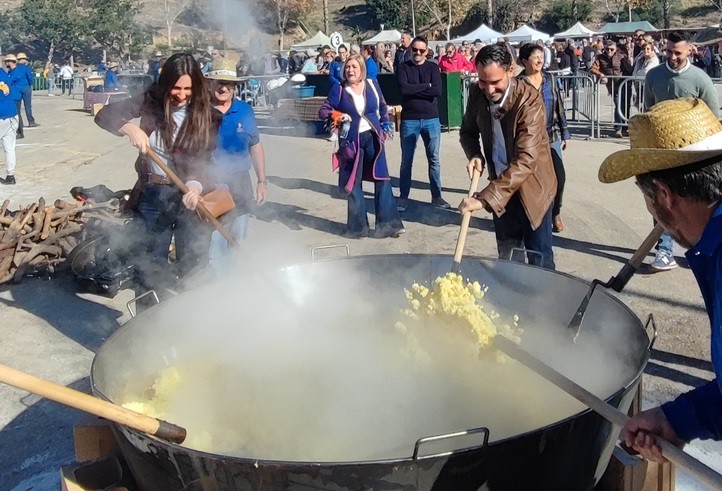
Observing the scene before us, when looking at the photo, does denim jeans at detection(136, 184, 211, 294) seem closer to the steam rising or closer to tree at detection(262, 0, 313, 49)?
the steam rising

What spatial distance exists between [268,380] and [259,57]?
1742 cm

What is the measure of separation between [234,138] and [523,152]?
1951mm

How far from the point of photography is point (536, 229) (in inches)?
167

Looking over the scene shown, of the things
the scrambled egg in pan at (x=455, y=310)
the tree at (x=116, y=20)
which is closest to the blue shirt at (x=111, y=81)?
the tree at (x=116, y=20)

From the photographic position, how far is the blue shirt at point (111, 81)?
21.0m

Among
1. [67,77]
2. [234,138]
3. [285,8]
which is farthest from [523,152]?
[67,77]

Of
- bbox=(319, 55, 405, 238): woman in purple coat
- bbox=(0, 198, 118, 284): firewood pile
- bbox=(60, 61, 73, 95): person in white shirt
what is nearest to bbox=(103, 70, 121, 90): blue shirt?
bbox=(60, 61, 73, 95): person in white shirt

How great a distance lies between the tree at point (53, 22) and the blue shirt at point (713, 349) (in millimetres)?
36962

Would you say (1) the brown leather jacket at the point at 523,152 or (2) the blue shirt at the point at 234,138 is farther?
(2) the blue shirt at the point at 234,138

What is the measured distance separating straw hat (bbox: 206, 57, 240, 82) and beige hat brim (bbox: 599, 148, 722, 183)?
338 centimetres

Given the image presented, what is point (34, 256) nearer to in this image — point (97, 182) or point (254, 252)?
point (254, 252)

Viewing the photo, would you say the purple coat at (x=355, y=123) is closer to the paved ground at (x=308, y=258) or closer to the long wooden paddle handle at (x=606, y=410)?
the paved ground at (x=308, y=258)

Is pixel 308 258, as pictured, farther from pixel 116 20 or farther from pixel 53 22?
pixel 53 22

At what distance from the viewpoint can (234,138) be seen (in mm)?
4695
